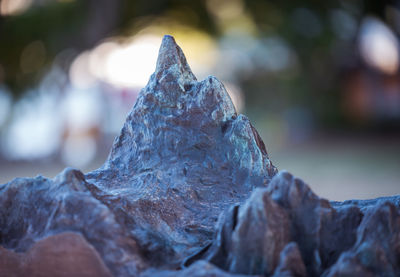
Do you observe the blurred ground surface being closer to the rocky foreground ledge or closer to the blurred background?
the blurred background

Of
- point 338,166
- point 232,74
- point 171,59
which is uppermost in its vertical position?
point 232,74

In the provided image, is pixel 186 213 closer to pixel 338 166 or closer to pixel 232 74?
pixel 338 166

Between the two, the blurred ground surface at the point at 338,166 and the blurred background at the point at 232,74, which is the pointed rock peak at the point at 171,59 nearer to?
the blurred ground surface at the point at 338,166

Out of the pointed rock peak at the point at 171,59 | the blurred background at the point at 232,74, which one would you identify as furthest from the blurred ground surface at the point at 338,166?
the pointed rock peak at the point at 171,59

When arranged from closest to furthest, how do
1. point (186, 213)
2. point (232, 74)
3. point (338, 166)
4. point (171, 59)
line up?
1. point (186, 213)
2. point (171, 59)
3. point (338, 166)
4. point (232, 74)

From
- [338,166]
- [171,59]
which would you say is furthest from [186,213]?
[338,166]

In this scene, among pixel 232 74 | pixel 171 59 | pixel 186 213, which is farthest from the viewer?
pixel 232 74

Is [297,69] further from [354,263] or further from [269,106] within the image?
[354,263]
